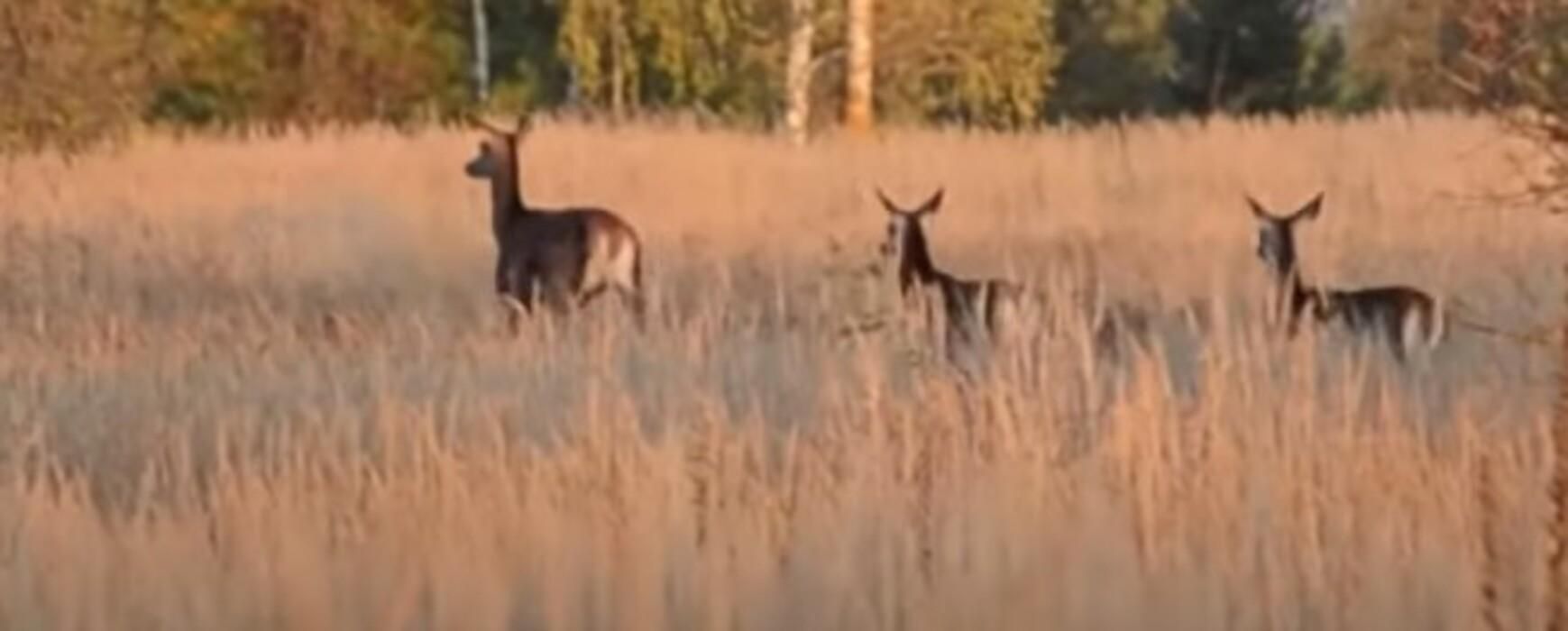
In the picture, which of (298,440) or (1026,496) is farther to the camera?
(298,440)

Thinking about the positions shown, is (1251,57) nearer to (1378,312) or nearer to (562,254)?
(562,254)

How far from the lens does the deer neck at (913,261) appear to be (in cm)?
1133

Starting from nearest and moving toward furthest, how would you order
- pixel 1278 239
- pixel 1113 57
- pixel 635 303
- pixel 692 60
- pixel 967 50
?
pixel 1278 239 → pixel 635 303 → pixel 967 50 → pixel 692 60 → pixel 1113 57

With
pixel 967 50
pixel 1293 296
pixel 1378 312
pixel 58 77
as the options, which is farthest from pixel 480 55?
pixel 1293 296

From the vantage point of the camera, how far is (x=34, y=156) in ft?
73.0

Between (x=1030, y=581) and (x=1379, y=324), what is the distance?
5.18m

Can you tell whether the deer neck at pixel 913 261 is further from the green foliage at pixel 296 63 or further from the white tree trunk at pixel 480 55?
the white tree trunk at pixel 480 55

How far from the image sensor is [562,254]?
45.4 feet

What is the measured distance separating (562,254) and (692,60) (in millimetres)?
21296

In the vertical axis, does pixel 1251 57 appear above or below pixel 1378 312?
above

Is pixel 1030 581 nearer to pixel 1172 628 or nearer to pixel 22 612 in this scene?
pixel 1172 628

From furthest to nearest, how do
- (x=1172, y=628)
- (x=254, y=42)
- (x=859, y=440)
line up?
(x=254, y=42)
(x=859, y=440)
(x=1172, y=628)

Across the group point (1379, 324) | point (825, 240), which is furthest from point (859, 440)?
point (825, 240)

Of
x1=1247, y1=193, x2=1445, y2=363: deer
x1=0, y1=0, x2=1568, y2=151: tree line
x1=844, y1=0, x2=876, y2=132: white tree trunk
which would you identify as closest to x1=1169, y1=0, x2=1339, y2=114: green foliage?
x1=0, y1=0, x2=1568, y2=151: tree line
